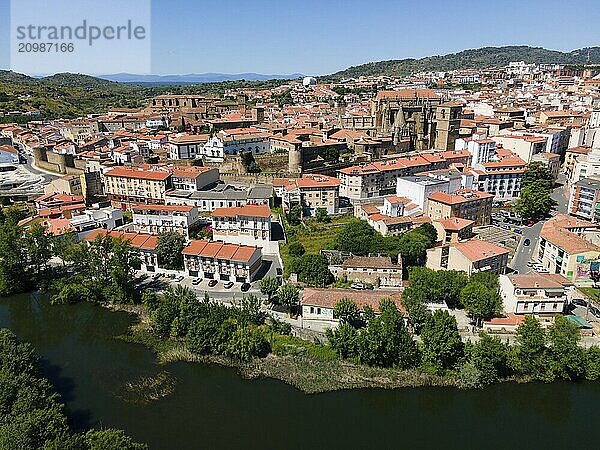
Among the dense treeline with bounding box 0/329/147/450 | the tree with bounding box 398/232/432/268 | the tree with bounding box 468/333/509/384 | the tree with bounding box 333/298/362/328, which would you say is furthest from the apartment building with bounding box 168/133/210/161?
the tree with bounding box 468/333/509/384

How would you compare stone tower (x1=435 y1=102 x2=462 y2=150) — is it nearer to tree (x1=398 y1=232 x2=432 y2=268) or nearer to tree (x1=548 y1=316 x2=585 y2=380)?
tree (x1=398 y1=232 x2=432 y2=268)

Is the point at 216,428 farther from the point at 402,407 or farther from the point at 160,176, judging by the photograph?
the point at 160,176

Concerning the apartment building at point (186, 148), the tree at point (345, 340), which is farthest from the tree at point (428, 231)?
the apartment building at point (186, 148)

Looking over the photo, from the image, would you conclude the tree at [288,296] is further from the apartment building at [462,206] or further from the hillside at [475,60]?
the hillside at [475,60]

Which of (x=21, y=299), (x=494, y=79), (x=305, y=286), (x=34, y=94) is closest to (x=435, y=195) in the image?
(x=305, y=286)

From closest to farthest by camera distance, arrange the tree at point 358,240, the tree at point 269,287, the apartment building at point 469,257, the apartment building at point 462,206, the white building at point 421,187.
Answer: the tree at point 269,287 < the apartment building at point 469,257 < the tree at point 358,240 < the apartment building at point 462,206 < the white building at point 421,187

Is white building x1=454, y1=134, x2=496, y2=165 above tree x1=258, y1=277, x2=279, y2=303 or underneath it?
above
